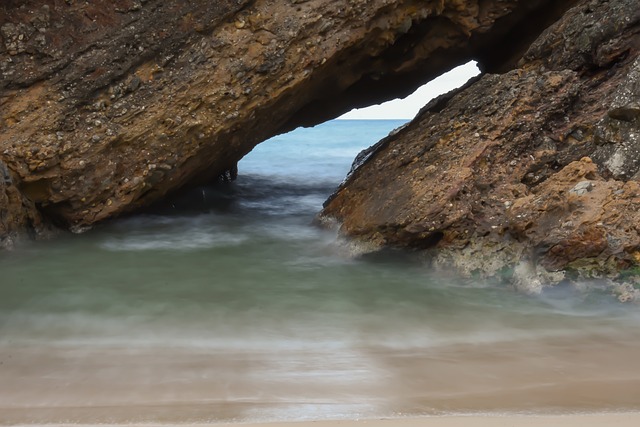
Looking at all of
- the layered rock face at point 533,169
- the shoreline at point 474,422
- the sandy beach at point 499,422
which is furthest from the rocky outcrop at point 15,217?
the sandy beach at point 499,422

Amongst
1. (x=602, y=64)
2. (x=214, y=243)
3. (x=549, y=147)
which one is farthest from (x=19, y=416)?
(x=602, y=64)

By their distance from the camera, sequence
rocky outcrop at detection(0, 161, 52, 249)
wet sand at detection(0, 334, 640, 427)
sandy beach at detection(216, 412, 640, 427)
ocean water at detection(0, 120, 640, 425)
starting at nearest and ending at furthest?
Answer: sandy beach at detection(216, 412, 640, 427), wet sand at detection(0, 334, 640, 427), ocean water at detection(0, 120, 640, 425), rocky outcrop at detection(0, 161, 52, 249)

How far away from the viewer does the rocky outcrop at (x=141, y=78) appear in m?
5.37

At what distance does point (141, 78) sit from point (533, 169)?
11.1 ft

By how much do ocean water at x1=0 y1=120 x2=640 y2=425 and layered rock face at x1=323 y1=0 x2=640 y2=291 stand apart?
285mm

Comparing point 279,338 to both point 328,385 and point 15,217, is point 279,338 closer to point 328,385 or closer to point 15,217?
point 328,385

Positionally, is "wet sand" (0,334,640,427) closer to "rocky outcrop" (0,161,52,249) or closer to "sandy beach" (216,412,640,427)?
"sandy beach" (216,412,640,427)

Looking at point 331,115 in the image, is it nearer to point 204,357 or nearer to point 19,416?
point 204,357

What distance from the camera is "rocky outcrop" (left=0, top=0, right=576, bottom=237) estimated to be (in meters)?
5.37

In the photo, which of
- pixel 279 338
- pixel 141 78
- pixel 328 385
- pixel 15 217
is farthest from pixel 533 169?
pixel 15 217

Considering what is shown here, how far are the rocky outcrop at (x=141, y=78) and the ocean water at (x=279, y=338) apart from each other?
2.06ft

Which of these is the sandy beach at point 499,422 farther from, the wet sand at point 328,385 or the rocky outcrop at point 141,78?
the rocky outcrop at point 141,78

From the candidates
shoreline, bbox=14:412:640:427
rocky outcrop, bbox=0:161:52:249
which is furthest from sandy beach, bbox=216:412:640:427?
rocky outcrop, bbox=0:161:52:249

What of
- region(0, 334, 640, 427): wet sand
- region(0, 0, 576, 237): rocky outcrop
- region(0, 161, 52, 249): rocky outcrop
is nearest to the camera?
region(0, 334, 640, 427): wet sand
